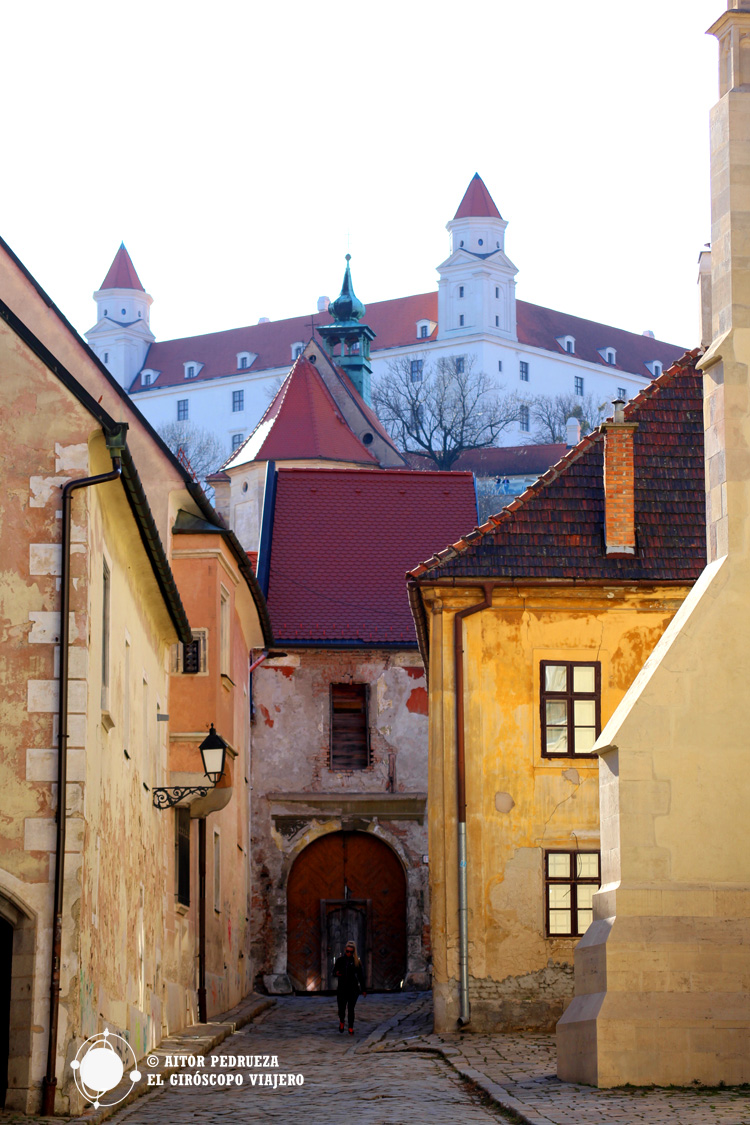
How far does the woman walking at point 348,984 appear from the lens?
67.4 feet

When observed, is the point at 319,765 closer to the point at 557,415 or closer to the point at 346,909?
the point at 346,909

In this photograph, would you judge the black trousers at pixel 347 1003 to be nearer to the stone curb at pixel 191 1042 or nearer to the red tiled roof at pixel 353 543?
the stone curb at pixel 191 1042

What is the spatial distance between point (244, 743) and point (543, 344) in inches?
3860

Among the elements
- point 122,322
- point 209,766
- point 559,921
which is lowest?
point 559,921

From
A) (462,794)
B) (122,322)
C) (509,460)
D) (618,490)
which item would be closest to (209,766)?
(462,794)

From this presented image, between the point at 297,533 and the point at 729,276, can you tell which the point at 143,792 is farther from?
the point at 297,533

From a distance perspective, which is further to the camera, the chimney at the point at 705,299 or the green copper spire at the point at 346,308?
the green copper spire at the point at 346,308

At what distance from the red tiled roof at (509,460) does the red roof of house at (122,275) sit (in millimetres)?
50756

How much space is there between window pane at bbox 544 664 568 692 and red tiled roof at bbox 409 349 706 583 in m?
1.20

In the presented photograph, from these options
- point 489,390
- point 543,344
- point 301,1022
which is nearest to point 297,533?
point 301,1022

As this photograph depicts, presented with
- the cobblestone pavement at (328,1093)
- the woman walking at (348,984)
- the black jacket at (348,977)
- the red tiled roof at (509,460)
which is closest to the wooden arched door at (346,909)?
the woman walking at (348,984)

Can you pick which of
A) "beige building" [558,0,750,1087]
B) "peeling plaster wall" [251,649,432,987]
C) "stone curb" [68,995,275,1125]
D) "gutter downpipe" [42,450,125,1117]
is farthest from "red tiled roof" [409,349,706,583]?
"peeling plaster wall" [251,649,432,987]

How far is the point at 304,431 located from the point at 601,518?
41.1m

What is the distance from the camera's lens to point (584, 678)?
2097 cm
